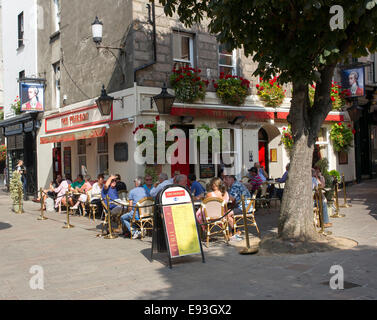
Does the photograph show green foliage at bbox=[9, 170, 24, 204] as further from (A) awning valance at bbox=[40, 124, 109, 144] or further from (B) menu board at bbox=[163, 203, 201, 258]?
(B) menu board at bbox=[163, 203, 201, 258]

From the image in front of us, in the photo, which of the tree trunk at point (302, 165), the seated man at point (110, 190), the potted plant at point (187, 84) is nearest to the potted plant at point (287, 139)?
the potted plant at point (187, 84)

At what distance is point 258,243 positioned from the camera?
827 centimetres

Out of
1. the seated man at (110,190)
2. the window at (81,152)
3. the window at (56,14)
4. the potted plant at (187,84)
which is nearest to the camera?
the seated man at (110,190)

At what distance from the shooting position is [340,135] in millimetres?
18469

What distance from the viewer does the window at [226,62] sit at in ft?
50.9

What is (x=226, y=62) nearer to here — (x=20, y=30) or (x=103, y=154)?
(x=103, y=154)

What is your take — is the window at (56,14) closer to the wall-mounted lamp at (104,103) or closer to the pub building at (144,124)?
the pub building at (144,124)

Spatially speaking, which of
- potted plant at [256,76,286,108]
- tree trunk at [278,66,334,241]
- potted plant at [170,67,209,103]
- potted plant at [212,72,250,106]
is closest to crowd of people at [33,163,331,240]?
tree trunk at [278,66,334,241]

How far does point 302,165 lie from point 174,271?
3.02m

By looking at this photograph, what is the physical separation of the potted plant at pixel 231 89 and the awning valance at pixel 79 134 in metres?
4.16

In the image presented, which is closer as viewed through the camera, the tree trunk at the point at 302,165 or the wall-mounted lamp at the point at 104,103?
the tree trunk at the point at 302,165

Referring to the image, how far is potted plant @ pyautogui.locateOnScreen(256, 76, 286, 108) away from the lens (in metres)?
16.1

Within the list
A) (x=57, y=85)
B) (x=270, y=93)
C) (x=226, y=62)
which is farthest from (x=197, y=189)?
(x=57, y=85)
